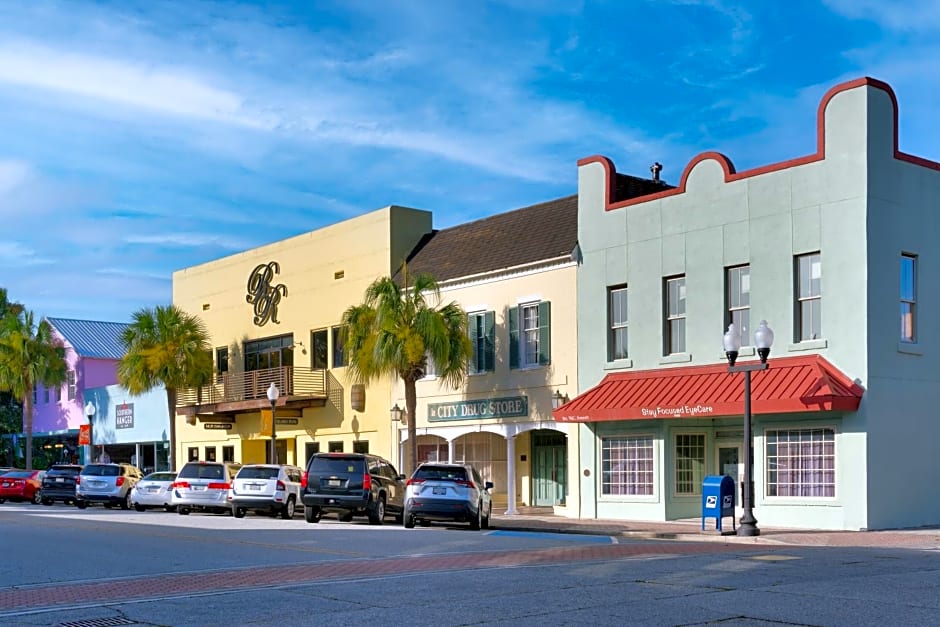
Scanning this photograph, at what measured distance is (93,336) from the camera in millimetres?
61375

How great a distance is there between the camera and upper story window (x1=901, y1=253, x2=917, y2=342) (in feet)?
81.6

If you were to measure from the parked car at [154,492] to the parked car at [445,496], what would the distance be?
12.5 m

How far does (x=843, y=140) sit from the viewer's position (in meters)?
24.4

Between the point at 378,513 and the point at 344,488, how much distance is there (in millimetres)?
1092

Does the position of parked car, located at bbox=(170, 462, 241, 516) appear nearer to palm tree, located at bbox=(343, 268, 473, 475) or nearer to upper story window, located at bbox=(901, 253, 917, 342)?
palm tree, located at bbox=(343, 268, 473, 475)

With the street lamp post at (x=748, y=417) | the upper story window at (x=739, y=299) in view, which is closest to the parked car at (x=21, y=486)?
the upper story window at (x=739, y=299)

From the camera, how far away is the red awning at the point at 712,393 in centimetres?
2350

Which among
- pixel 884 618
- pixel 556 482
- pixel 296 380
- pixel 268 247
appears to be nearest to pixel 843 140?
pixel 556 482

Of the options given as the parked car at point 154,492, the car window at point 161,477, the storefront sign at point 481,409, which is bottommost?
the parked car at point 154,492

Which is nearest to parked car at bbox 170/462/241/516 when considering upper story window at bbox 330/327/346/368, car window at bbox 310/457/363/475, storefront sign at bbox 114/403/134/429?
car window at bbox 310/457/363/475

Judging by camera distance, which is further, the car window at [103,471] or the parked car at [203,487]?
the car window at [103,471]

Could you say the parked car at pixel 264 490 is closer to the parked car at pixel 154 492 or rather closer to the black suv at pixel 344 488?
the black suv at pixel 344 488

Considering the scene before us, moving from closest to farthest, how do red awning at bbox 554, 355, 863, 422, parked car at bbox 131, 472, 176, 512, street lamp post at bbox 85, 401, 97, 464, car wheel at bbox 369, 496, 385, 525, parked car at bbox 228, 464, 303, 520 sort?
red awning at bbox 554, 355, 863, 422
car wheel at bbox 369, 496, 385, 525
parked car at bbox 228, 464, 303, 520
parked car at bbox 131, 472, 176, 512
street lamp post at bbox 85, 401, 97, 464

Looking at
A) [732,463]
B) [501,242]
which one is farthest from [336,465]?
[501,242]
